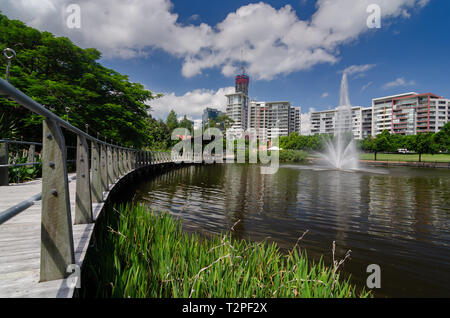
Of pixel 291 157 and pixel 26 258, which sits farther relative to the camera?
pixel 291 157

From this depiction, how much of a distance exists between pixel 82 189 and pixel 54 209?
170 centimetres

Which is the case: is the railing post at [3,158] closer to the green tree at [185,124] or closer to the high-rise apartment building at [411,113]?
the green tree at [185,124]

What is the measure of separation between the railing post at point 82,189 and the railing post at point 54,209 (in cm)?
160

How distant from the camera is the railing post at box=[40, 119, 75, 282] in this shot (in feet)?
6.09

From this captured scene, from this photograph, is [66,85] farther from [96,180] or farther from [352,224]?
[352,224]

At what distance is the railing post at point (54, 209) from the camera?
1.86m

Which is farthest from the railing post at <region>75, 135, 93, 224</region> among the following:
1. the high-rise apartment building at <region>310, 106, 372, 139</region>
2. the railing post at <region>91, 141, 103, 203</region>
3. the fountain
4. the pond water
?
the high-rise apartment building at <region>310, 106, 372, 139</region>

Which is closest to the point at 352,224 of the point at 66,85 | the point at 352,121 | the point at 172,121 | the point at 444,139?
the point at 66,85

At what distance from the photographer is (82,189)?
343cm

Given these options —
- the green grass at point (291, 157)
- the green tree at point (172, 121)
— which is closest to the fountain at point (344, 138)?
the green grass at point (291, 157)

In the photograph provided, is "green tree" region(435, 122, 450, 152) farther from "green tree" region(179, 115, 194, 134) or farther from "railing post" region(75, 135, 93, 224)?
"railing post" region(75, 135, 93, 224)

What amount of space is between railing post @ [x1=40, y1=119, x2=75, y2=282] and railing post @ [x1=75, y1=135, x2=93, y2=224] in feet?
5.25
